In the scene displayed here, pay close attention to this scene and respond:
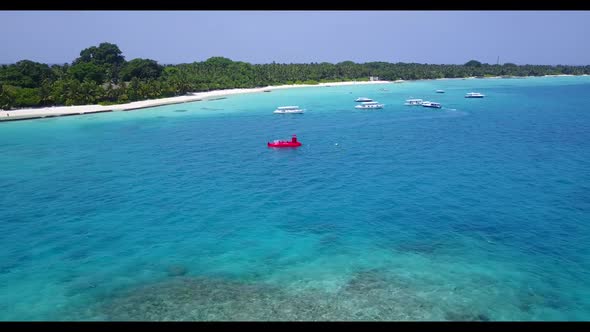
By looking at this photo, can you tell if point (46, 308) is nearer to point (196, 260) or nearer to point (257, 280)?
point (196, 260)

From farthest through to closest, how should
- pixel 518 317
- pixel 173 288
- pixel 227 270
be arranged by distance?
pixel 227 270
pixel 173 288
pixel 518 317

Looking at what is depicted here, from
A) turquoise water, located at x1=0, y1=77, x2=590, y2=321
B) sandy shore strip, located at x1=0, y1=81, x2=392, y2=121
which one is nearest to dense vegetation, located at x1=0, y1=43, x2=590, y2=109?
sandy shore strip, located at x1=0, y1=81, x2=392, y2=121

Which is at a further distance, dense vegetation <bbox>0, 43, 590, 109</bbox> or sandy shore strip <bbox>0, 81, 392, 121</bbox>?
dense vegetation <bbox>0, 43, 590, 109</bbox>

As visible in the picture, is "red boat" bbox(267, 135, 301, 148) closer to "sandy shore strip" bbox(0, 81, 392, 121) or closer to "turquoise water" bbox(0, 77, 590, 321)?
"turquoise water" bbox(0, 77, 590, 321)

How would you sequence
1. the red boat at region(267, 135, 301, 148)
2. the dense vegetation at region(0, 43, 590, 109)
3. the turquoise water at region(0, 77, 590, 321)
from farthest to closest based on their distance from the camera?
the dense vegetation at region(0, 43, 590, 109), the red boat at region(267, 135, 301, 148), the turquoise water at region(0, 77, 590, 321)

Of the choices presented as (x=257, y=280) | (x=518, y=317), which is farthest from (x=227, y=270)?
(x=518, y=317)

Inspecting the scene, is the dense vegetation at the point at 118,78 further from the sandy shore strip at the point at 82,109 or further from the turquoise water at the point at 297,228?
the turquoise water at the point at 297,228
